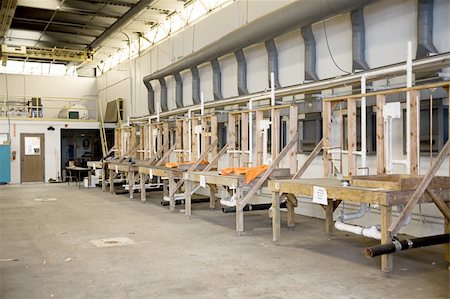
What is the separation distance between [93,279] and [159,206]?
516 centimetres

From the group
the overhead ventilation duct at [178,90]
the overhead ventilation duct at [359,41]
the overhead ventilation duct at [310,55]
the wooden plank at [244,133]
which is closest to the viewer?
the overhead ventilation duct at [359,41]

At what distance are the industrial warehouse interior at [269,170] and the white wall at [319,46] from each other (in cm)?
3

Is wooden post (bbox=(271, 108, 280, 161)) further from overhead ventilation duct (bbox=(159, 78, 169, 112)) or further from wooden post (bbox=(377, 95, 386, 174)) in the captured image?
overhead ventilation duct (bbox=(159, 78, 169, 112))

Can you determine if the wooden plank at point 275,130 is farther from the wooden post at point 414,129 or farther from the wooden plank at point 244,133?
the wooden post at point 414,129

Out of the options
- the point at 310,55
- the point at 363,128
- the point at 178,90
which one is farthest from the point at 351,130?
the point at 178,90

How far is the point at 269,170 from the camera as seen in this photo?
642cm

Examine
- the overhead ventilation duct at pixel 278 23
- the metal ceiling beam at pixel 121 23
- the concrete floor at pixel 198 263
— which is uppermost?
the metal ceiling beam at pixel 121 23

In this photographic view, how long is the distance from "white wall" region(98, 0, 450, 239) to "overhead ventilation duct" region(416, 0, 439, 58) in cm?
12

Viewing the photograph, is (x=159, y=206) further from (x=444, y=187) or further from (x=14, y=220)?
→ (x=444, y=187)

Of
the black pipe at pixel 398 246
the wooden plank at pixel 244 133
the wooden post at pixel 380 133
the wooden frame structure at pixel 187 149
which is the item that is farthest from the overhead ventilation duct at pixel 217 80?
the black pipe at pixel 398 246

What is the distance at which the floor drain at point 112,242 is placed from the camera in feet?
19.1

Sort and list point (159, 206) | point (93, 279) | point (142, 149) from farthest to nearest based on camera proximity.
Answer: point (142, 149)
point (159, 206)
point (93, 279)

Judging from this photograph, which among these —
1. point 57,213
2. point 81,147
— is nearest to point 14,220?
point 57,213

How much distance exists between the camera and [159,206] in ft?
30.9
